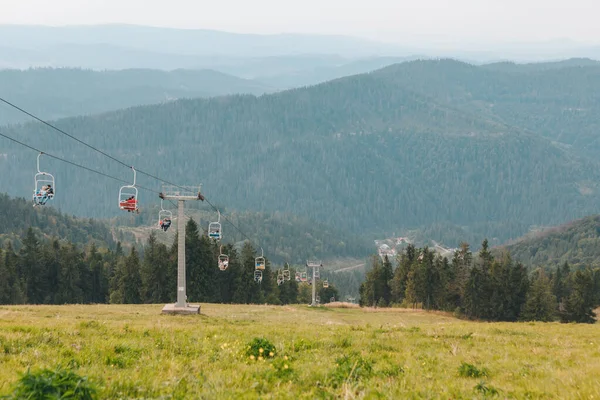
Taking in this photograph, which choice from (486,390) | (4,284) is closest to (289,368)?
(486,390)

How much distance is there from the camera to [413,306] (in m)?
101

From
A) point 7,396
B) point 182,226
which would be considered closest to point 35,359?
point 7,396

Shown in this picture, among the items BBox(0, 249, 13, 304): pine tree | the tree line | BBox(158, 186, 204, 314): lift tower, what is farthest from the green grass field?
BBox(0, 249, 13, 304): pine tree

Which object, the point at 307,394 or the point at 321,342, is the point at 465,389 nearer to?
the point at 307,394

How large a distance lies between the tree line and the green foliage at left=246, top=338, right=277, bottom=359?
7957cm

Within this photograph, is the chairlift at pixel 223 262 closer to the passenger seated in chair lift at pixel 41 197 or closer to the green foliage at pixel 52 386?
the passenger seated in chair lift at pixel 41 197

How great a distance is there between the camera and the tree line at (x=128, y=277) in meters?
92.4

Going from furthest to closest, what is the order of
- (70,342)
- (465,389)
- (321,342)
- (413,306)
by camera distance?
(413,306) → (321,342) → (70,342) → (465,389)

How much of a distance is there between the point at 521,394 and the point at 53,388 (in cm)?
749

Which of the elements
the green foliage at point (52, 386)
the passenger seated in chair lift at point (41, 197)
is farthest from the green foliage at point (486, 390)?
the passenger seated in chair lift at point (41, 197)

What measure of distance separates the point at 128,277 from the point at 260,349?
283 ft

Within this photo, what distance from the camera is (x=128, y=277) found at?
94.1m

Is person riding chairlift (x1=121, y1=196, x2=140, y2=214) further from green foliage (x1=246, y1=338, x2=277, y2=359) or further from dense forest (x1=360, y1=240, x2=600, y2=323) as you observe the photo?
dense forest (x1=360, y1=240, x2=600, y2=323)

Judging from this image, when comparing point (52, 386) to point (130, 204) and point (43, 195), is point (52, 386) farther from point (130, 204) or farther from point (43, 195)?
point (130, 204)
